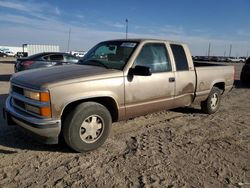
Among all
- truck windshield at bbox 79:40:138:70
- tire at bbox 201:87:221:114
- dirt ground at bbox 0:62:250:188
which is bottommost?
dirt ground at bbox 0:62:250:188

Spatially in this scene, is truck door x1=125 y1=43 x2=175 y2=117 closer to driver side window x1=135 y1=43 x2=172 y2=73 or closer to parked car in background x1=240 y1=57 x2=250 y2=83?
driver side window x1=135 y1=43 x2=172 y2=73

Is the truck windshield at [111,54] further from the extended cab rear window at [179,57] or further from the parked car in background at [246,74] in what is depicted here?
the parked car in background at [246,74]

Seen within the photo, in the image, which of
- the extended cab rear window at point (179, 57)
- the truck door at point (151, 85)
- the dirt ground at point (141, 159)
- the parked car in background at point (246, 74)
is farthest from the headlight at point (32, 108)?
the parked car in background at point (246, 74)

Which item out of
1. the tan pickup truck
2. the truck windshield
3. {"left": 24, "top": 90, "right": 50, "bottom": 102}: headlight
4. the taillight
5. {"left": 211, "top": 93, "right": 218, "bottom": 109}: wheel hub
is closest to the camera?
{"left": 24, "top": 90, "right": 50, "bottom": 102}: headlight

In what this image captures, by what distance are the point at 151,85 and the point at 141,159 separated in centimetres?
154

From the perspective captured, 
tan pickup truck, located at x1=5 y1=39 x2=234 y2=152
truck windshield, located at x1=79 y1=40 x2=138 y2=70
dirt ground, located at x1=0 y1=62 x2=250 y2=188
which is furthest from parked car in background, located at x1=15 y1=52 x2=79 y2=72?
tan pickup truck, located at x1=5 y1=39 x2=234 y2=152

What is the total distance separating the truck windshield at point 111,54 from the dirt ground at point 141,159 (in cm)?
138

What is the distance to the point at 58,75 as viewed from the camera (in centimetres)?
451

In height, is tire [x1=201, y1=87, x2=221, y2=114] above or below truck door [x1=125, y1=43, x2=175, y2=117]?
below

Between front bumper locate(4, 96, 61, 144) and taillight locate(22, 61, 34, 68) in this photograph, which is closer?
front bumper locate(4, 96, 61, 144)

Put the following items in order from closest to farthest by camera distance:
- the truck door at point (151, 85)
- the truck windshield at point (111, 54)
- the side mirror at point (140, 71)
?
the side mirror at point (140, 71), the truck door at point (151, 85), the truck windshield at point (111, 54)

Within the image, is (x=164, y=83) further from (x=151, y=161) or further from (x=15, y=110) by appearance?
(x=15, y=110)

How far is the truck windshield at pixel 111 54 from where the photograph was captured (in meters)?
5.27

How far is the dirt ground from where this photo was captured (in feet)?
12.3
